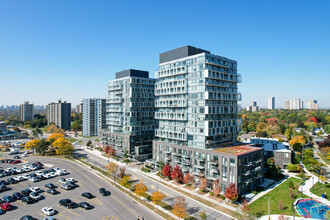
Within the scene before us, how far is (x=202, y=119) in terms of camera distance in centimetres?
6700

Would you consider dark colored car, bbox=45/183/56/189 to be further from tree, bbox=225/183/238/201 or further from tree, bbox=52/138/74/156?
tree, bbox=225/183/238/201

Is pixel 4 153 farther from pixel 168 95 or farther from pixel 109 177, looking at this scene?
pixel 168 95

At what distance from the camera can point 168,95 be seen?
79812 mm

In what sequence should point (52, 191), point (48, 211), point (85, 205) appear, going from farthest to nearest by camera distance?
point (52, 191), point (85, 205), point (48, 211)

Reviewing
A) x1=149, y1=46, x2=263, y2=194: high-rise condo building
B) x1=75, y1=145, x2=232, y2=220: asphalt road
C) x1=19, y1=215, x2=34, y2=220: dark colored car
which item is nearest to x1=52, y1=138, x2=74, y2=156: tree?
x1=75, y1=145, x2=232, y2=220: asphalt road

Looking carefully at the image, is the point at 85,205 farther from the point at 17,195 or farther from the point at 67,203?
the point at 17,195

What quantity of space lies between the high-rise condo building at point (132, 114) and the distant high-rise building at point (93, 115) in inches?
2662

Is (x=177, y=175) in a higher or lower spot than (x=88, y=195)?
higher

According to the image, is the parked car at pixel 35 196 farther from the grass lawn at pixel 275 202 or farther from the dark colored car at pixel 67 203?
the grass lawn at pixel 275 202

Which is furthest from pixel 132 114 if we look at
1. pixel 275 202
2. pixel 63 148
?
pixel 275 202

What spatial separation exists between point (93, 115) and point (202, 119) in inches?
5248

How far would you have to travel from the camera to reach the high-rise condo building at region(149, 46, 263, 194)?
195 feet

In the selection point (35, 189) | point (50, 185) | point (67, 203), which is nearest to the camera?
point (67, 203)

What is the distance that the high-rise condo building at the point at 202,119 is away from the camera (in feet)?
195
